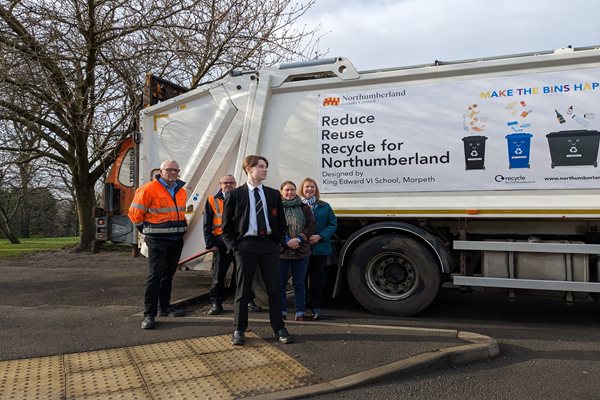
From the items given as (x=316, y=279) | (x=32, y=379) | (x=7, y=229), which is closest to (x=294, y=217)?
(x=316, y=279)

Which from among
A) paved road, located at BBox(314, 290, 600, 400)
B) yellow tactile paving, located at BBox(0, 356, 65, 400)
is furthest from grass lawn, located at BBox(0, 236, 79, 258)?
paved road, located at BBox(314, 290, 600, 400)

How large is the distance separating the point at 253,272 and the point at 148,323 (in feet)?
4.45

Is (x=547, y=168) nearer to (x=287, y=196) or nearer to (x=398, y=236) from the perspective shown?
(x=398, y=236)

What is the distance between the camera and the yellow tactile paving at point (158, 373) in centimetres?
338

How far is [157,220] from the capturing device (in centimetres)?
521

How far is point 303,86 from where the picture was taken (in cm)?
604

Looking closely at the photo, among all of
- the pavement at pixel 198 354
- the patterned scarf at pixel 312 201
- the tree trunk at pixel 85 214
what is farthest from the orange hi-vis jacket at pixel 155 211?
the tree trunk at pixel 85 214

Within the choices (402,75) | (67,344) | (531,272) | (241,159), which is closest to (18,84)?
(241,159)

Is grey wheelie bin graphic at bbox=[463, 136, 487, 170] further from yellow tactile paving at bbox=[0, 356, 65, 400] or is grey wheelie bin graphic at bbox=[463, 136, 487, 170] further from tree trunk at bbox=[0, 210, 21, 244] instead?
tree trunk at bbox=[0, 210, 21, 244]

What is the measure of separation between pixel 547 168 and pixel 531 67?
1.08 m

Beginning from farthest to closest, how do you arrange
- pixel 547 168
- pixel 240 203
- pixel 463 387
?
pixel 547 168 < pixel 240 203 < pixel 463 387

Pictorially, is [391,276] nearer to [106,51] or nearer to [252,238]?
[252,238]

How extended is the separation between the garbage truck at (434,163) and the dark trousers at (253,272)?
1.43m

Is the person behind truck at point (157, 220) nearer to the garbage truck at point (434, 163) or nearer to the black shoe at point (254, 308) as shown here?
the garbage truck at point (434, 163)
